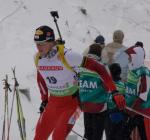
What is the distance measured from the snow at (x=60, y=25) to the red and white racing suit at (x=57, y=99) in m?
2.99

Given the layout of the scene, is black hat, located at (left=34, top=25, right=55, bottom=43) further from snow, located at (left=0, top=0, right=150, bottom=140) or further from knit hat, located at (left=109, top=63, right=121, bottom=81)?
snow, located at (left=0, top=0, right=150, bottom=140)

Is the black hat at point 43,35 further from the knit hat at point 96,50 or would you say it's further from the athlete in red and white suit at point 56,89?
the knit hat at point 96,50

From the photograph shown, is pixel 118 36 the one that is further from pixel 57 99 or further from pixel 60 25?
pixel 60 25

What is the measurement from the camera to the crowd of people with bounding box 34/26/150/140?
6.26 m

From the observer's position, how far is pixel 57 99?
6555mm

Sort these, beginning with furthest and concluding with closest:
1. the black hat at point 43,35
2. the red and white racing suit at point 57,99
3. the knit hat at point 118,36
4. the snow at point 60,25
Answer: the snow at point 60,25 → the knit hat at point 118,36 → the red and white racing suit at point 57,99 → the black hat at point 43,35

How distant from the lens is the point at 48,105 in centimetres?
664

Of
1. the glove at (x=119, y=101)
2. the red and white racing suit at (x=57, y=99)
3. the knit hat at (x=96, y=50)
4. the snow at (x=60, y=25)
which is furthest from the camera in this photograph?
the snow at (x=60, y=25)

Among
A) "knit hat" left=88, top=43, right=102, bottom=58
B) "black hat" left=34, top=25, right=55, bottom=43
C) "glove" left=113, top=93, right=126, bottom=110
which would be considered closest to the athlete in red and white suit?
"black hat" left=34, top=25, right=55, bottom=43

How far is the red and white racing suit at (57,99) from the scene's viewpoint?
251 inches

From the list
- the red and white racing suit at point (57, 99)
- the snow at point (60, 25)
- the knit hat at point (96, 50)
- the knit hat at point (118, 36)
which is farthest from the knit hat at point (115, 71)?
the snow at point (60, 25)

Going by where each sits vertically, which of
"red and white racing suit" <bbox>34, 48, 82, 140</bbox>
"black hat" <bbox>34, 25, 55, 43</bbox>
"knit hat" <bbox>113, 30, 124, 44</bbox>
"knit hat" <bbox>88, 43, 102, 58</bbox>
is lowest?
"red and white racing suit" <bbox>34, 48, 82, 140</bbox>

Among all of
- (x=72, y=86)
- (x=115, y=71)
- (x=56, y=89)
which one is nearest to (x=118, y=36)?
(x=115, y=71)

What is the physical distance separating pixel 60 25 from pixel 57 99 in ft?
24.1
